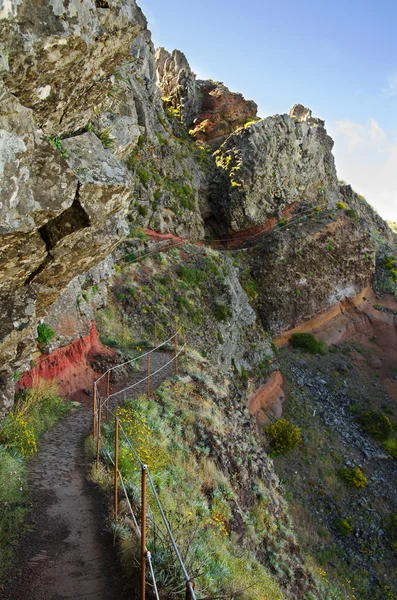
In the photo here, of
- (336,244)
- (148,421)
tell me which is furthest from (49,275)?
(336,244)

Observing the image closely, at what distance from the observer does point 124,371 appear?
1638 cm

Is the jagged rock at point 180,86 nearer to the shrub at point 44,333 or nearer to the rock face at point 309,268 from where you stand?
the rock face at point 309,268

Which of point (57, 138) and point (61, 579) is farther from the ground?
point (57, 138)

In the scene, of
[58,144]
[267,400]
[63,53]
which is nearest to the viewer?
[63,53]

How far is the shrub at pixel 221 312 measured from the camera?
3046cm

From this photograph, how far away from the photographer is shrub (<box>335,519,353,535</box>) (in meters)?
24.0

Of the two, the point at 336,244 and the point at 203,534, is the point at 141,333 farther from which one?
the point at 336,244

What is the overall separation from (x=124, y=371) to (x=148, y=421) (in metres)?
4.56

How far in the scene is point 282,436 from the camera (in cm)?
2886

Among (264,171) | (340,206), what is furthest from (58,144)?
(340,206)

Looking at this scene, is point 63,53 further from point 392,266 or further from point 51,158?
point 392,266

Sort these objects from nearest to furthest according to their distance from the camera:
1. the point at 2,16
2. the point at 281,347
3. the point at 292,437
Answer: the point at 2,16 < the point at 292,437 < the point at 281,347

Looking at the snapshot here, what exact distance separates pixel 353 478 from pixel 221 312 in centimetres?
1462

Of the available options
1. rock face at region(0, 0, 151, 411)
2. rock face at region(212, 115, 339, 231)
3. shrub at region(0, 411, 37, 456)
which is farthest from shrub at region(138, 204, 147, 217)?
shrub at region(0, 411, 37, 456)
